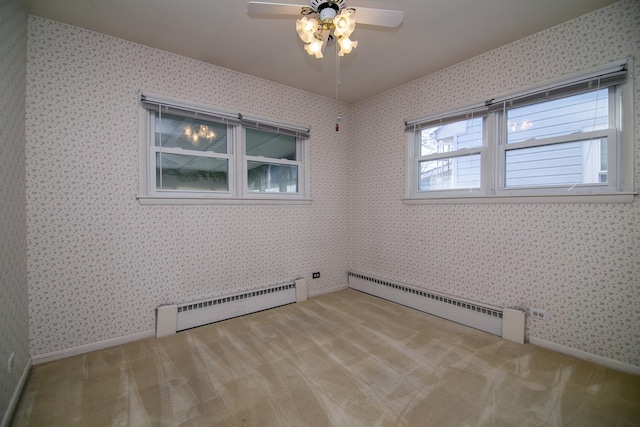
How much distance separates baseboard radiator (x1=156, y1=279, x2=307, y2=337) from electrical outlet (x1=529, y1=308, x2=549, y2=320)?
236cm

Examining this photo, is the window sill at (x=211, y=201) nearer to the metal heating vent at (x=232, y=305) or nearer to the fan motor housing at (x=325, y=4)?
the metal heating vent at (x=232, y=305)

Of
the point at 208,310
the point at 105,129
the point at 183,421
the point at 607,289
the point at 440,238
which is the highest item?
the point at 105,129

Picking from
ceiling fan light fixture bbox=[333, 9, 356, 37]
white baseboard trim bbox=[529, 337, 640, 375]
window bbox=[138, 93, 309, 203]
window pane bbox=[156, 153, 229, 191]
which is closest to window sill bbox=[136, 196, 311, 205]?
window bbox=[138, 93, 309, 203]

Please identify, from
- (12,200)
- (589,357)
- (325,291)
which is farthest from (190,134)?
(589,357)

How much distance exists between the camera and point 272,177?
3414mm

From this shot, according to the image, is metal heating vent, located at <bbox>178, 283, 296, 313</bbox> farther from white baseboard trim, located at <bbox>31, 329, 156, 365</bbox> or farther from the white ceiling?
the white ceiling

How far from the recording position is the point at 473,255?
2781mm

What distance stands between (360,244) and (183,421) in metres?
2.89

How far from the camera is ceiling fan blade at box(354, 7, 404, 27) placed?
5.14 ft

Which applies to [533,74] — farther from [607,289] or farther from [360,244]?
[360,244]

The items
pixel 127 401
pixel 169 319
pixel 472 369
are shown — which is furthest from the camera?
A: pixel 169 319

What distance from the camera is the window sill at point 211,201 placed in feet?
8.32

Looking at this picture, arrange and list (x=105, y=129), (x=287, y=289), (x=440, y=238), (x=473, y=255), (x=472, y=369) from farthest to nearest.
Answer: (x=287, y=289) < (x=440, y=238) < (x=473, y=255) < (x=105, y=129) < (x=472, y=369)

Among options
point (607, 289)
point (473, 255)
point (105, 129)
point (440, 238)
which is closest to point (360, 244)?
point (440, 238)
